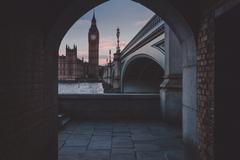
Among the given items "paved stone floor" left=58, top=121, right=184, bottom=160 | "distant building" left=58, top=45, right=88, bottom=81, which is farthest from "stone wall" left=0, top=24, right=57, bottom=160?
"distant building" left=58, top=45, right=88, bottom=81

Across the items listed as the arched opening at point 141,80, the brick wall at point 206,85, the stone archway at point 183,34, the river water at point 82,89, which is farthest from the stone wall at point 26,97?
the river water at point 82,89

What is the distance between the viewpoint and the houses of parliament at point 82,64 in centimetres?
11494

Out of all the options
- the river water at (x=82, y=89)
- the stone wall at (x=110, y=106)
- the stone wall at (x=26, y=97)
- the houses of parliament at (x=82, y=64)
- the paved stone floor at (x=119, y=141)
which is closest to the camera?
the stone wall at (x=26, y=97)

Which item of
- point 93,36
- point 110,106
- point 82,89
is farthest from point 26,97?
point 93,36

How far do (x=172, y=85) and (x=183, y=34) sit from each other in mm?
4573

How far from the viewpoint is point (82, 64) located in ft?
421

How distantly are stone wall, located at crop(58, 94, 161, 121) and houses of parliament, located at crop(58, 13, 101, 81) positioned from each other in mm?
83641

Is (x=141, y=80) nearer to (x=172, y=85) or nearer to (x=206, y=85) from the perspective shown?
(x=172, y=85)

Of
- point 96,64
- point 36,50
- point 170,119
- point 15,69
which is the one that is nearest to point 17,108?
point 15,69

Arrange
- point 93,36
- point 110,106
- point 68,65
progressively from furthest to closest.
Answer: point 93,36, point 68,65, point 110,106

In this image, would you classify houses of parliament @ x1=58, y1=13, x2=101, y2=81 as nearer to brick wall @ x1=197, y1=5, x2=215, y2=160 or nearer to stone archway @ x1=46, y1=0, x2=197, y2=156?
stone archway @ x1=46, y1=0, x2=197, y2=156

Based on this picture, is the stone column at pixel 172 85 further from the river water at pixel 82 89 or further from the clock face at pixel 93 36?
the clock face at pixel 93 36

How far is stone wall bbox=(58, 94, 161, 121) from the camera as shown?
977cm

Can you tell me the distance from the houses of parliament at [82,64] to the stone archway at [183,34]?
89005mm
